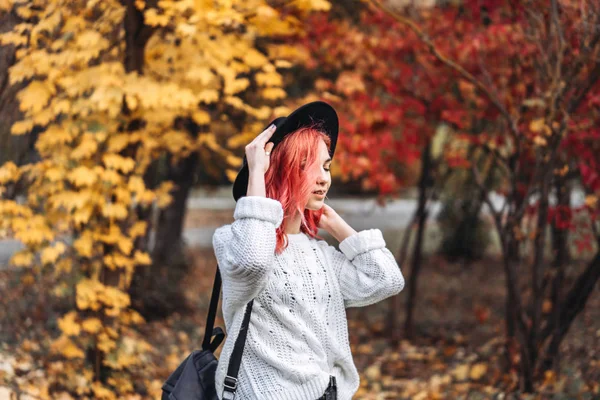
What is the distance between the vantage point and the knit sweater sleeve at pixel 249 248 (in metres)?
2.18

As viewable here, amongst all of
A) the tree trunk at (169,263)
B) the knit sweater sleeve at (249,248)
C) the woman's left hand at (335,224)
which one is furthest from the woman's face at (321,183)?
the tree trunk at (169,263)

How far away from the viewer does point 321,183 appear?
96.5 inches

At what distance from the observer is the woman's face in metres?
2.44

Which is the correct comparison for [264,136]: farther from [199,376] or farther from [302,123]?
[199,376]

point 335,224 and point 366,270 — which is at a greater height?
point 335,224

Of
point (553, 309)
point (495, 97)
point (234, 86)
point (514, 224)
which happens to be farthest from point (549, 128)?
point (234, 86)

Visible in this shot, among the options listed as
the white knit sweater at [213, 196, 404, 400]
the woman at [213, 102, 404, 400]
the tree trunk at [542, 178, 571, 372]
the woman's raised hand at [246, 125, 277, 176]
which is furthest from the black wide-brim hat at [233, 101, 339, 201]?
the tree trunk at [542, 178, 571, 372]

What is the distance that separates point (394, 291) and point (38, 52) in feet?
11.2

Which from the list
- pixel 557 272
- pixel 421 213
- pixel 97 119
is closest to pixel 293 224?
pixel 97 119

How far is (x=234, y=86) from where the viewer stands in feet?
17.5

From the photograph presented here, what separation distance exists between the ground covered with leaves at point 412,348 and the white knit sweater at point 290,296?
3258 millimetres

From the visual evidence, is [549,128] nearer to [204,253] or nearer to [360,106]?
[360,106]

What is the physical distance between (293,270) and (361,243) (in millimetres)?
288

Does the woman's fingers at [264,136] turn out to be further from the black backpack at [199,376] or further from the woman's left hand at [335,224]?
the black backpack at [199,376]
